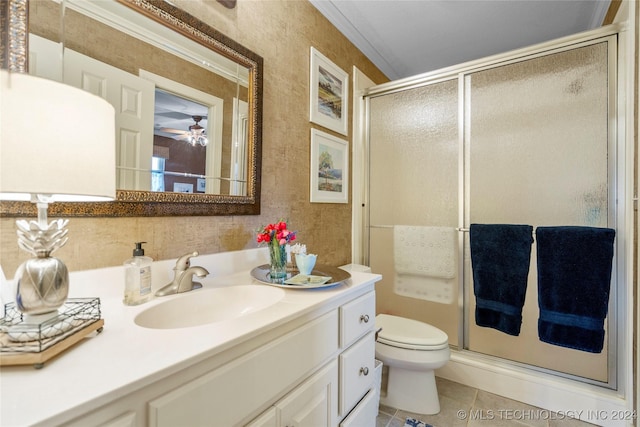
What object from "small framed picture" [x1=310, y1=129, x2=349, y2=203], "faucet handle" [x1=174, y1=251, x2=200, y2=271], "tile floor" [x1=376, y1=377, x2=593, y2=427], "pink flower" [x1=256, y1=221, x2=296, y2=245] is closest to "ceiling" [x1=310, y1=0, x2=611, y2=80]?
"small framed picture" [x1=310, y1=129, x2=349, y2=203]

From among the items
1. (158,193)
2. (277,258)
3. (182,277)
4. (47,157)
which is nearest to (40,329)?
(47,157)

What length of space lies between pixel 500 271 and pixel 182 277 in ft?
5.56

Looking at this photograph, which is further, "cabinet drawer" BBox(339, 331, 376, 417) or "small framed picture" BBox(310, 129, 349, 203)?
"small framed picture" BBox(310, 129, 349, 203)

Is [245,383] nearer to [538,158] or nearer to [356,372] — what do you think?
[356,372]

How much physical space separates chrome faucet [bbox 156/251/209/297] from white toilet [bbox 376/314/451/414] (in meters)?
1.13

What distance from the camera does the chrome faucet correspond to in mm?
991

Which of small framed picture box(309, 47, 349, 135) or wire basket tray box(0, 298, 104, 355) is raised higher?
small framed picture box(309, 47, 349, 135)

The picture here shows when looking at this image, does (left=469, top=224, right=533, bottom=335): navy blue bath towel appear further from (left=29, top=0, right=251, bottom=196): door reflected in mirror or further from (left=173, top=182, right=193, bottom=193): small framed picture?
(left=173, top=182, right=193, bottom=193): small framed picture

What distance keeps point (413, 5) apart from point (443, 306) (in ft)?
6.59

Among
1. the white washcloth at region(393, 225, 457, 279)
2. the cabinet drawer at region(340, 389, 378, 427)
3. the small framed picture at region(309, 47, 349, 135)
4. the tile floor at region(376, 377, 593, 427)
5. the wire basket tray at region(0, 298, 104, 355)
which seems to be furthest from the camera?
the white washcloth at region(393, 225, 457, 279)

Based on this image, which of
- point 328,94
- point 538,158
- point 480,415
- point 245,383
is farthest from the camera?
point 328,94

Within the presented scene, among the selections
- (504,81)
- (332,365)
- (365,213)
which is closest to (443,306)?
(365,213)

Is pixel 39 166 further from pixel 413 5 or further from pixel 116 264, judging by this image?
pixel 413 5

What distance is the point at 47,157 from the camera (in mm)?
549
